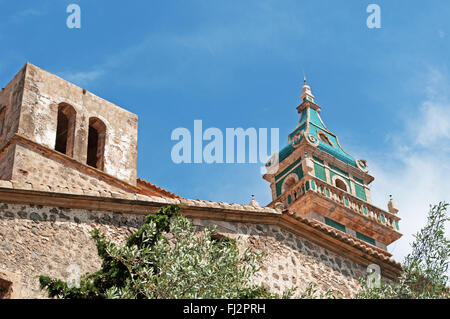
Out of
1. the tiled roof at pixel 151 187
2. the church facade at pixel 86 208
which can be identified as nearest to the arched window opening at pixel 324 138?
the church facade at pixel 86 208

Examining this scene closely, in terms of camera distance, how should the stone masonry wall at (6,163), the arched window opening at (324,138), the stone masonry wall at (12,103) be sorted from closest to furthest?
the stone masonry wall at (6,163) → the stone masonry wall at (12,103) → the arched window opening at (324,138)

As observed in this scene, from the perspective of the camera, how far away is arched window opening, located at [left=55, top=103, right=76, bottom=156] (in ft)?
69.2

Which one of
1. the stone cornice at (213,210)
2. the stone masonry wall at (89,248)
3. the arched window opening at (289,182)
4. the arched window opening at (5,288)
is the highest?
the arched window opening at (289,182)

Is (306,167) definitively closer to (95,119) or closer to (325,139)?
(325,139)

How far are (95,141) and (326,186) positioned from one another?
17059 millimetres

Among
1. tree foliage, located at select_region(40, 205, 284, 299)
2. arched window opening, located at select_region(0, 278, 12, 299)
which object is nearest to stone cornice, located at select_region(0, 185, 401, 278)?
arched window opening, located at select_region(0, 278, 12, 299)

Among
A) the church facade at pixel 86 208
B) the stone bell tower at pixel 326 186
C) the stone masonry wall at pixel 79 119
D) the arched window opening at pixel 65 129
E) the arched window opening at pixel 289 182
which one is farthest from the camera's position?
the arched window opening at pixel 289 182

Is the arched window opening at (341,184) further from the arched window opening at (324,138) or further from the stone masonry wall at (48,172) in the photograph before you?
the stone masonry wall at (48,172)

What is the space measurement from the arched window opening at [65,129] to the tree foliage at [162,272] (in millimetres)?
10208

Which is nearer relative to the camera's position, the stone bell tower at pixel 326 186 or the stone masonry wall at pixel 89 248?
the stone masonry wall at pixel 89 248

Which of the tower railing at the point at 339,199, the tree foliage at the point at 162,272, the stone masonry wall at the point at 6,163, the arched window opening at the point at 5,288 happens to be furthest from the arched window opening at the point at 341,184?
the arched window opening at the point at 5,288

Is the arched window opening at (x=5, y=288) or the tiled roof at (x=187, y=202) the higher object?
the tiled roof at (x=187, y=202)

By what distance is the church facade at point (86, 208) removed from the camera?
12.2 m

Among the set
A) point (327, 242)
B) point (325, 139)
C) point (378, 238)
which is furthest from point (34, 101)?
point (325, 139)
